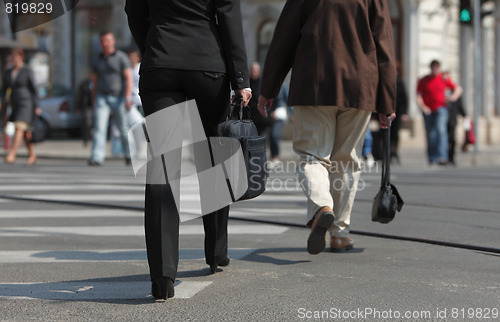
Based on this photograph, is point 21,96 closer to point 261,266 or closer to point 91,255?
point 91,255

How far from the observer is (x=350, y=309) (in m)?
4.02

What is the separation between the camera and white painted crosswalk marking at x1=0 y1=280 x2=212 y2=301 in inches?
169

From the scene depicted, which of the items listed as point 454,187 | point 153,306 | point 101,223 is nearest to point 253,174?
point 153,306

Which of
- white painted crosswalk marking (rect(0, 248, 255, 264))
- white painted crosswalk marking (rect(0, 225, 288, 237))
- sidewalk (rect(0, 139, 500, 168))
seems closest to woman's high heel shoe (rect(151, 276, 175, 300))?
white painted crosswalk marking (rect(0, 248, 255, 264))

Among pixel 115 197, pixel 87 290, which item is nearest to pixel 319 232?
pixel 87 290

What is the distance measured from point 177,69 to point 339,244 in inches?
69.7

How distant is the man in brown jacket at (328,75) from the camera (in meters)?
5.20

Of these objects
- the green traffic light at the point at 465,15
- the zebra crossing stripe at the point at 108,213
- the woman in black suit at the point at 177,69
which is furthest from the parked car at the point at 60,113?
the woman in black suit at the point at 177,69

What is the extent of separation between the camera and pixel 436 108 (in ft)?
47.5

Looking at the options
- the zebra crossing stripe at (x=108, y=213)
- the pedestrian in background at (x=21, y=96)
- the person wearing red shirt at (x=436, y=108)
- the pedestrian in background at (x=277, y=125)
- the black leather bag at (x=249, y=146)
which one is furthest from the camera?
the pedestrian in background at (x=277, y=125)

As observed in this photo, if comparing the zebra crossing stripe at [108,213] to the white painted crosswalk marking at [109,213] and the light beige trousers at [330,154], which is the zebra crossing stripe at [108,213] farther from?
the light beige trousers at [330,154]

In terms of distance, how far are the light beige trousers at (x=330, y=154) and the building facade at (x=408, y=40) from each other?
1265 centimetres

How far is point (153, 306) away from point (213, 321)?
39cm

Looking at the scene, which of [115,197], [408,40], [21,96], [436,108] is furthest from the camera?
[408,40]
